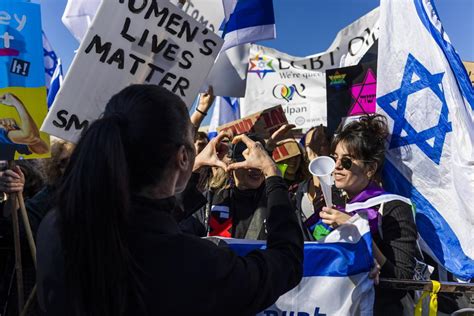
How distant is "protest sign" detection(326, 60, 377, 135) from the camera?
3.75 metres

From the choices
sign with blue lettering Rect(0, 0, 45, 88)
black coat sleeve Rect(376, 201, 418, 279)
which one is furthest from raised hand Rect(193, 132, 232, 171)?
sign with blue lettering Rect(0, 0, 45, 88)

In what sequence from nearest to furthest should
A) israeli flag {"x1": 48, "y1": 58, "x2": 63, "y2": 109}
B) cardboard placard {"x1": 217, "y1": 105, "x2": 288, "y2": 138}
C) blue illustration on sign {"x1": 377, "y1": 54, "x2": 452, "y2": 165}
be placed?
1. blue illustration on sign {"x1": 377, "y1": 54, "x2": 452, "y2": 165}
2. cardboard placard {"x1": 217, "y1": 105, "x2": 288, "y2": 138}
3. israeli flag {"x1": 48, "y1": 58, "x2": 63, "y2": 109}

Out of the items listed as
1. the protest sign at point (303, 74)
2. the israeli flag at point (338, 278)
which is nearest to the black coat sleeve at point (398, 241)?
the israeli flag at point (338, 278)

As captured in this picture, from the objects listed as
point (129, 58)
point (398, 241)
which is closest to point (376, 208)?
point (398, 241)

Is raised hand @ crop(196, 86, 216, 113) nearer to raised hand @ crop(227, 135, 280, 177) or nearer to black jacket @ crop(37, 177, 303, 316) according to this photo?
raised hand @ crop(227, 135, 280, 177)

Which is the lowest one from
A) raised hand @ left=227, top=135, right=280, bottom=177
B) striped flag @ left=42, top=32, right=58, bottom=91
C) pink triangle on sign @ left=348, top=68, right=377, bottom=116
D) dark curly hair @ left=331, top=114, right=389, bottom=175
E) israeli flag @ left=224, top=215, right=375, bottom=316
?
israeli flag @ left=224, top=215, right=375, bottom=316

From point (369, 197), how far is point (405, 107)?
0.68 metres

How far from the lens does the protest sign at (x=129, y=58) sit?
2393 millimetres

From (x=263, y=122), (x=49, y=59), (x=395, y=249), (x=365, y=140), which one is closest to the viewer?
(x=395, y=249)

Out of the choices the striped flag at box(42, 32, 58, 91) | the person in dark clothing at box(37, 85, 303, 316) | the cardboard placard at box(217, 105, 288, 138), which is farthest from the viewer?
the striped flag at box(42, 32, 58, 91)

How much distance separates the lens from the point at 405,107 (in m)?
2.86

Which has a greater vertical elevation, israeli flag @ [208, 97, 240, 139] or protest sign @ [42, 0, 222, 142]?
israeli flag @ [208, 97, 240, 139]

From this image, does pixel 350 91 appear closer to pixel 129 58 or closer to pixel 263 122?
pixel 263 122

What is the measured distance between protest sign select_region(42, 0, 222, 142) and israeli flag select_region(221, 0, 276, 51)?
124 cm
